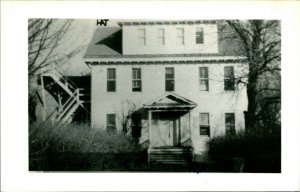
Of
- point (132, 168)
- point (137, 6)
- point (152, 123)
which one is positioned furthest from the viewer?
point (152, 123)

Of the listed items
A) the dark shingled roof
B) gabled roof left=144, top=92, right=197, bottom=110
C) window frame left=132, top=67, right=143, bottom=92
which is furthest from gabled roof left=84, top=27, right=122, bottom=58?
gabled roof left=144, top=92, right=197, bottom=110

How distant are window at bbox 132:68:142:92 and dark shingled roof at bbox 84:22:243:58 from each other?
1.07ft

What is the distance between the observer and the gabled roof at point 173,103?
29.6 ft

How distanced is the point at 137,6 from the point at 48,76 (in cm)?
245

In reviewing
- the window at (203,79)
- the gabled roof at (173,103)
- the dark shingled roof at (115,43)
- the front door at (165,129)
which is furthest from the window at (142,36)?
the front door at (165,129)

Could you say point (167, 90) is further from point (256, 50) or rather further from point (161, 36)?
point (256, 50)

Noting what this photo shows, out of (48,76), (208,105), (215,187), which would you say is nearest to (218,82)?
(208,105)

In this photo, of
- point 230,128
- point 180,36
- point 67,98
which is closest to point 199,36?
point 180,36

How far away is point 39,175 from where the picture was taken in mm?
8328

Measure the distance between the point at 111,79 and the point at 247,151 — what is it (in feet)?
10.7

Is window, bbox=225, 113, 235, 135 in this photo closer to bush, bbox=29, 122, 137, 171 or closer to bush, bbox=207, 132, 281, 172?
bush, bbox=207, 132, 281, 172

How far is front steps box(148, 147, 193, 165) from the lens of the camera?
8.88m

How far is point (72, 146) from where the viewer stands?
8844 mm

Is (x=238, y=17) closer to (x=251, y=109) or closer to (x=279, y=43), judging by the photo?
(x=279, y=43)
